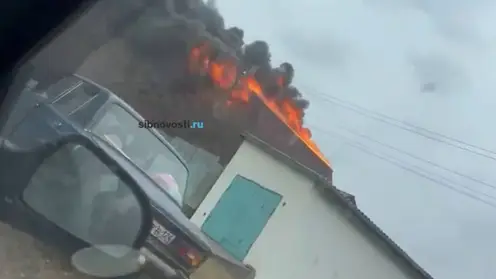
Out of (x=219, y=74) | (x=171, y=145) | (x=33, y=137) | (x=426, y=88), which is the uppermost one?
(x=426, y=88)

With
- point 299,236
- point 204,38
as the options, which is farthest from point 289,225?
point 204,38

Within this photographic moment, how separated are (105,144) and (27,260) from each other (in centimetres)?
21

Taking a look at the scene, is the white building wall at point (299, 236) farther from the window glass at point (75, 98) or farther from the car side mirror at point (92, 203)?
the window glass at point (75, 98)

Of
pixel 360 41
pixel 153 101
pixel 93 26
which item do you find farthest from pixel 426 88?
pixel 93 26

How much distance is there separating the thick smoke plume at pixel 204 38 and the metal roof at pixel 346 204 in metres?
0.14

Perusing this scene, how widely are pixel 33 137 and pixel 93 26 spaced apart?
0.66ft

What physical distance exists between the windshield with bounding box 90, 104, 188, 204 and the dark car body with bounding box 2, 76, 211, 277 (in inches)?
0.6

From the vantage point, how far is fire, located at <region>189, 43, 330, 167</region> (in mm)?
1191

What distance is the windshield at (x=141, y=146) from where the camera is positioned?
98 cm

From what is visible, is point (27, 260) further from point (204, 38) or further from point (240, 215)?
point (204, 38)

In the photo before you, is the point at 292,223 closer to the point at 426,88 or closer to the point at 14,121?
the point at 426,88

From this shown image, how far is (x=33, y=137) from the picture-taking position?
0.89 m

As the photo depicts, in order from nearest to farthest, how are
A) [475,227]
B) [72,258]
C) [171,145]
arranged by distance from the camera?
[72,258]
[171,145]
[475,227]

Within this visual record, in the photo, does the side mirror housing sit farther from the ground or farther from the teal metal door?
the teal metal door
